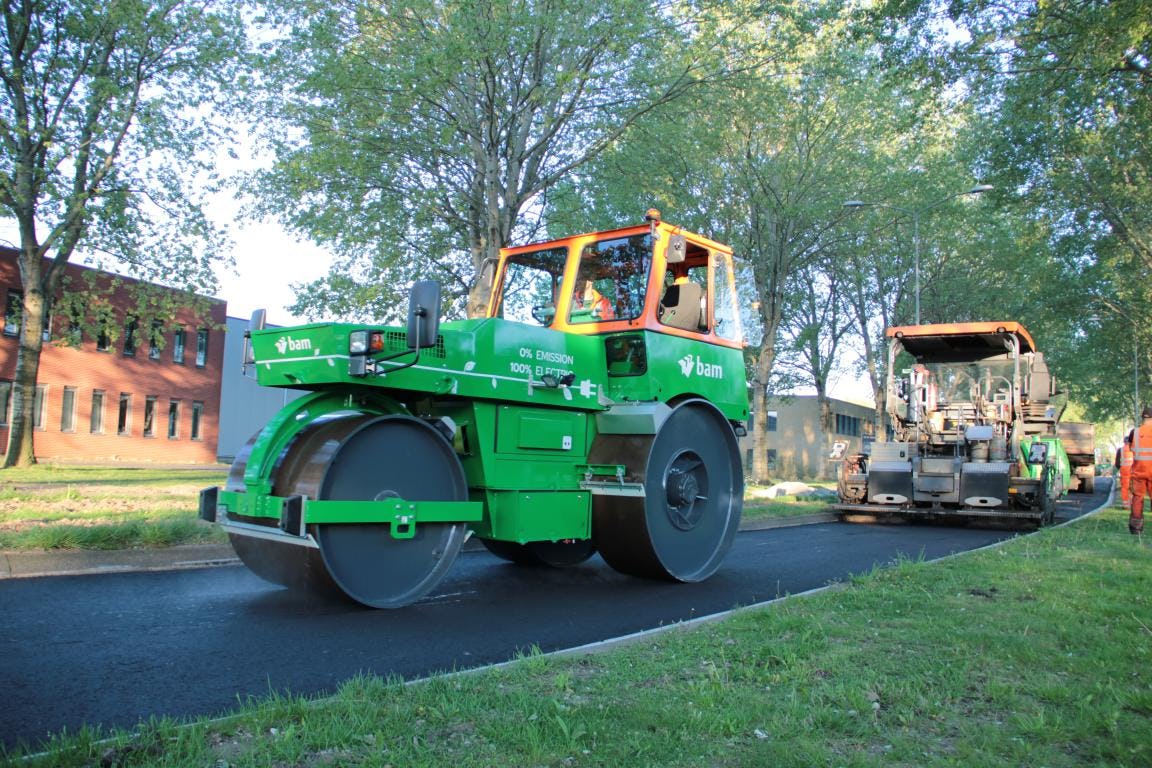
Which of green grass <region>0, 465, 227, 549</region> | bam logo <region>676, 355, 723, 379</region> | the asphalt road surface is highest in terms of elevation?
bam logo <region>676, 355, 723, 379</region>

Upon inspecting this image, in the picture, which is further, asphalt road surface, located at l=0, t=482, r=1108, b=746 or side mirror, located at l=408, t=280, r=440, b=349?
side mirror, located at l=408, t=280, r=440, b=349

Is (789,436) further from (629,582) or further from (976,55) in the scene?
(629,582)

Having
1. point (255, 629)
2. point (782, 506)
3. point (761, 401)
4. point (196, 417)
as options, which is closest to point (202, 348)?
point (196, 417)

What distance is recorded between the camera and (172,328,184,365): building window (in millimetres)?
35531

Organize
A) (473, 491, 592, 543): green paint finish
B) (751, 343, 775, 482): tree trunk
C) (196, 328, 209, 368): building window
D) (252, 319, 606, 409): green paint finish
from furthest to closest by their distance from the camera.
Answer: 1. (196, 328, 209, 368): building window
2. (751, 343, 775, 482): tree trunk
3. (473, 491, 592, 543): green paint finish
4. (252, 319, 606, 409): green paint finish

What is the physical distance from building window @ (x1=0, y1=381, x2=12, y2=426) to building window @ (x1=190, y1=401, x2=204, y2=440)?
7664 millimetres

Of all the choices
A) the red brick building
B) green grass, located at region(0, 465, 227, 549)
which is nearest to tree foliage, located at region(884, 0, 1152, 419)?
green grass, located at region(0, 465, 227, 549)

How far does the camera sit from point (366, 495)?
5.62 m

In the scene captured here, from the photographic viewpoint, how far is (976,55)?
13.6 metres

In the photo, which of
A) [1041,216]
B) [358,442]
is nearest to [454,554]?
[358,442]

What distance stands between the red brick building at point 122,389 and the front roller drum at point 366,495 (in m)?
23.0

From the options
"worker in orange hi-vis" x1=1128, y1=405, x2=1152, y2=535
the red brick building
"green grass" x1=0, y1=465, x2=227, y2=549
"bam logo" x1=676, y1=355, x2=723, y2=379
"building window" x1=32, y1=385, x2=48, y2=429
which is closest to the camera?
"green grass" x1=0, y1=465, x2=227, y2=549

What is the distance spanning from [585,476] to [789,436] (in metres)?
43.2

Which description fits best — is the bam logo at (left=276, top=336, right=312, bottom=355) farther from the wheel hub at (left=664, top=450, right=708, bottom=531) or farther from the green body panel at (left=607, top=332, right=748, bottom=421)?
the wheel hub at (left=664, top=450, right=708, bottom=531)
